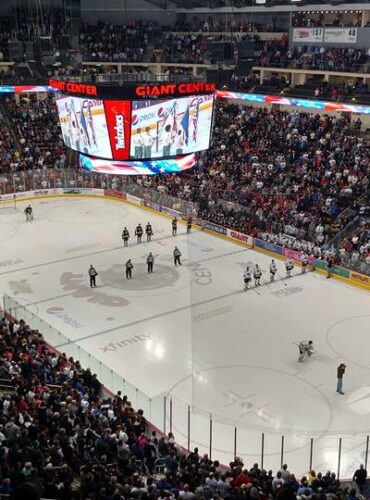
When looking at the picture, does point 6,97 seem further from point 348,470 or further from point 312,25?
point 348,470

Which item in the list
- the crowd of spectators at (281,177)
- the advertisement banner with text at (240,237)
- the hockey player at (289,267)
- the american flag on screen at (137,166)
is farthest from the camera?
the advertisement banner with text at (240,237)

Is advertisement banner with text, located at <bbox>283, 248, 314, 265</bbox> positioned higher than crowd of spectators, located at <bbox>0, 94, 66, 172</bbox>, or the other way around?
Result: crowd of spectators, located at <bbox>0, 94, 66, 172</bbox>

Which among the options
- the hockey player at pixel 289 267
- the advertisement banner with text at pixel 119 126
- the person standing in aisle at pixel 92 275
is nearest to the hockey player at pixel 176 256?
the person standing in aisle at pixel 92 275

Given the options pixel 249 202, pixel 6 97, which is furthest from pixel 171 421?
pixel 6 97

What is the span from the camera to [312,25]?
41.3 metres

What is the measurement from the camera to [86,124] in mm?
24188

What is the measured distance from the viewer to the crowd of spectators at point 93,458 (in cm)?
894

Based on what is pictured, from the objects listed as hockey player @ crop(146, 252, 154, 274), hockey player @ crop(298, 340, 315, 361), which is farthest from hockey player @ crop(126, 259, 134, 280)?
hockey player @ crop(298, 340, 315, 361)

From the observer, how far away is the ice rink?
590 inches

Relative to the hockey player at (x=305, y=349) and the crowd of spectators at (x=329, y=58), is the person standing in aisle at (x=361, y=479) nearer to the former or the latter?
the hockey player at (x=305, y=349)

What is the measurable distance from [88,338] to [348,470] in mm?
9759

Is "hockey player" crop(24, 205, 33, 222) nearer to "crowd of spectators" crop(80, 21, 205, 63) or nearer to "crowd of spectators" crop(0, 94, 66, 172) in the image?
"crowd of spectators" crop(0, 94, 66, 172)

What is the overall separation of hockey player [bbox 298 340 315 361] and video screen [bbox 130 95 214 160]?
356 inches

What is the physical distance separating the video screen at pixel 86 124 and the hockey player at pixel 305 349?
1004 centimetres
